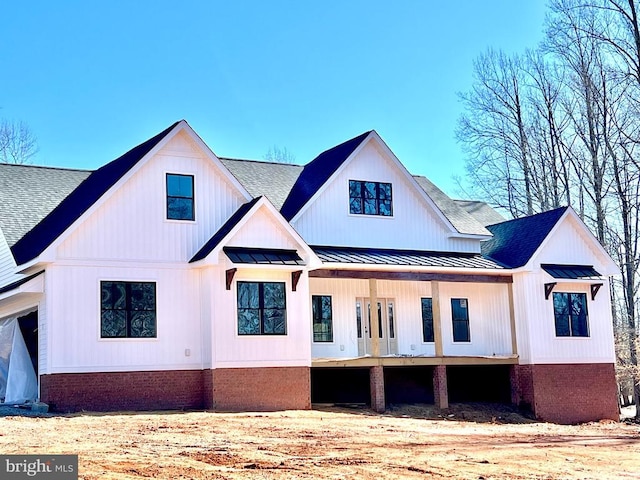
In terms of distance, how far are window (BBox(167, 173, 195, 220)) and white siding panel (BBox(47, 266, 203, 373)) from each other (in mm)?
1496

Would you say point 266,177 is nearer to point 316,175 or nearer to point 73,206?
point 316,175

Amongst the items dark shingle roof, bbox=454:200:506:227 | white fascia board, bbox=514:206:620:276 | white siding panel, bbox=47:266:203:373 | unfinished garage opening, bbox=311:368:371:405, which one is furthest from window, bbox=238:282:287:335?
dark shingle roof, bbox=454:200:506:227

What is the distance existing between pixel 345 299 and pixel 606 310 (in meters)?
8.91

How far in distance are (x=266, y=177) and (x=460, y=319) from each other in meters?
7.93

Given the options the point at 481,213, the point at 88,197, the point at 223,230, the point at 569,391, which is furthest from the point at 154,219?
the point at 481,213

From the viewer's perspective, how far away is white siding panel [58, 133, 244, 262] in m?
22.7

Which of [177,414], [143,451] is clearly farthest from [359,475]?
[177,414]

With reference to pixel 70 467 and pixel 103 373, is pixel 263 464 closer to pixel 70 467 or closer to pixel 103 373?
pixel 70 467

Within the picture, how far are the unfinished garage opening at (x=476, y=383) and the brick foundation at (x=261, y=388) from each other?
7122 mm

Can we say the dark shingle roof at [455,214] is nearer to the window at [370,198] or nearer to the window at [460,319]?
the window at [460,319]

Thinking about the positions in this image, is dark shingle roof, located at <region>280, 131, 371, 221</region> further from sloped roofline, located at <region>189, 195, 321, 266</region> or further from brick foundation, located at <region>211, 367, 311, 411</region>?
brick foundation, located at <region>211, 367, 311, 411</region>

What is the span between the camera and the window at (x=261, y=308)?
2377 cm

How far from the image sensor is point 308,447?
15.8 meters

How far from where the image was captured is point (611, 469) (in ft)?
50.9
